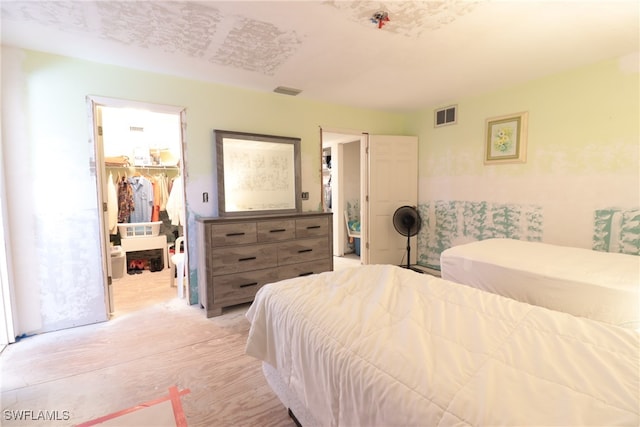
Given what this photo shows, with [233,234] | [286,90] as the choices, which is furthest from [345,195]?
[233,234]

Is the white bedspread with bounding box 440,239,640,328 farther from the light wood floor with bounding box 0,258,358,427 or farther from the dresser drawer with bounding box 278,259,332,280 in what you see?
the light wood floor with bounding box 0,258,358,427

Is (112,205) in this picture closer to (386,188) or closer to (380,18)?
(386,188)

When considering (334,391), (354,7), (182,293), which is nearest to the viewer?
(334,391)

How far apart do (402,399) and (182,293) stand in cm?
314

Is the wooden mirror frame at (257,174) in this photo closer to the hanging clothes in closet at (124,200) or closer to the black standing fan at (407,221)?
the black standing fan at (407,221)

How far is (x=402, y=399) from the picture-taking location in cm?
81

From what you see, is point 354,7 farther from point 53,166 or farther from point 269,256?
point 53,166

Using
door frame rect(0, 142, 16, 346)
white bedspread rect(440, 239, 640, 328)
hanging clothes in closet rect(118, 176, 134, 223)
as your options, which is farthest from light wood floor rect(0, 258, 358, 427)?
hanging clothes in closet rect(118, 176, 134, 223)

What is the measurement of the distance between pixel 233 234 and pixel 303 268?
91 cm

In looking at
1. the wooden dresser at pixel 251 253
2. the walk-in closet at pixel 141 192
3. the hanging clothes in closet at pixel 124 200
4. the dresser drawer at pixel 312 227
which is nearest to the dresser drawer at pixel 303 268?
the wooden dresser at pixel 251 253

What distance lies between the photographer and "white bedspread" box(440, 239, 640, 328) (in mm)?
1688

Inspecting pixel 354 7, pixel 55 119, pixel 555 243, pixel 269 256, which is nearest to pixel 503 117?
pixel 555 243

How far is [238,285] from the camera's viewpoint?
117 inches

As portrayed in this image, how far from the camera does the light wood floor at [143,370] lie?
66.6 inches
